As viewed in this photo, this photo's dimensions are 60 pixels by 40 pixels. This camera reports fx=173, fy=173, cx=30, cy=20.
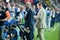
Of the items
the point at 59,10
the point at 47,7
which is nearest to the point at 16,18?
the point at 47,7

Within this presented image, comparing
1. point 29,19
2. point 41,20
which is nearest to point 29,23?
point 29,19

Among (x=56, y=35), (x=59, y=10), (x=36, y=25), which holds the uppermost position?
(x=59, y=10)

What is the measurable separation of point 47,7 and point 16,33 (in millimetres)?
530

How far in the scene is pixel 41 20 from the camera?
7.38ft

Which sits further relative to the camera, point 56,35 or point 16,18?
point 56,35

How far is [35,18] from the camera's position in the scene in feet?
7.34

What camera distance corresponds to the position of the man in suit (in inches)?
87.7

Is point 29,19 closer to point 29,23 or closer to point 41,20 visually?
point 29,23

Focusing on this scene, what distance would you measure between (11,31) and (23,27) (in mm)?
162

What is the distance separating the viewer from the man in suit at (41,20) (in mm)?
2227

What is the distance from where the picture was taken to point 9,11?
2162mm

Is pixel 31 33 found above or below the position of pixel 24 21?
below

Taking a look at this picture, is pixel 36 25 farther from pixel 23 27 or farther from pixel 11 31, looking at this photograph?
pixel 11 31

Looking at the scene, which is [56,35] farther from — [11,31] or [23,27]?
[11,31]
